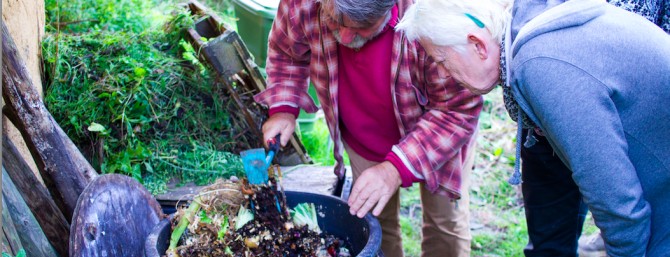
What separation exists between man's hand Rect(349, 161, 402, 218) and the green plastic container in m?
1.77

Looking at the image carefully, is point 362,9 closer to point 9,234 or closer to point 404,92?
point 404,92

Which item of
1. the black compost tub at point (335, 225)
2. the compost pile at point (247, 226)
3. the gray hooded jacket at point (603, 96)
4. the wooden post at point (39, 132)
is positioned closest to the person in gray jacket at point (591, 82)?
the gray hooded jacket at point (603, 96)

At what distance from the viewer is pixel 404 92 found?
93.7 inches

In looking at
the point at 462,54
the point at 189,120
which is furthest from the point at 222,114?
the point at 462,54

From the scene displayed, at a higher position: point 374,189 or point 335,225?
point 374,189

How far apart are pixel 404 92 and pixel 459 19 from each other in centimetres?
69

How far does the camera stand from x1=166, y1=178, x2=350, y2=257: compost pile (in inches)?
80.4

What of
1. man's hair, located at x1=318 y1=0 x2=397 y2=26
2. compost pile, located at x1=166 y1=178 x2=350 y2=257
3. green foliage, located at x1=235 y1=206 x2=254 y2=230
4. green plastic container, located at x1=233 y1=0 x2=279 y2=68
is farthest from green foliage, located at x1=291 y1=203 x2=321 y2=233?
green plastic container, located at x1=233 y1=0 x2=279 y2=68

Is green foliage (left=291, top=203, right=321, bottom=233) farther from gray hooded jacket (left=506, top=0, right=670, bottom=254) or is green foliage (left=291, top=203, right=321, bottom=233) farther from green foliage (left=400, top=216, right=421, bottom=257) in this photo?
green foliage (left=400, top=216, right=421, bottom=257)

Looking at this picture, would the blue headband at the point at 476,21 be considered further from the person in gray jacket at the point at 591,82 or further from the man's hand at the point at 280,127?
the man's hand at the point at 280,127

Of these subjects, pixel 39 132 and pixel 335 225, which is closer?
pixel 39 132

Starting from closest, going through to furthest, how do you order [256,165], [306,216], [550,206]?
[256,165] < [306,216] < [550,206]

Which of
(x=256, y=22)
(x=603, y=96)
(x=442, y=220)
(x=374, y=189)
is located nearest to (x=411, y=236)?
(x=442, y=220)

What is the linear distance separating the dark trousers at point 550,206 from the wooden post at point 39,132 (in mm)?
1713
